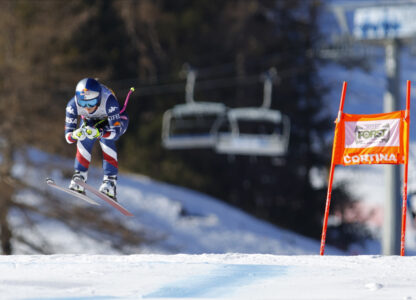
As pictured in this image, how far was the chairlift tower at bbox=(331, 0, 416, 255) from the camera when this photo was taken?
1138 inches

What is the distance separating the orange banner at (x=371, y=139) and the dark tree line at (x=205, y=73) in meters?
18.4

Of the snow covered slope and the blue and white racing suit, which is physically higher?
the blue and white racing suit

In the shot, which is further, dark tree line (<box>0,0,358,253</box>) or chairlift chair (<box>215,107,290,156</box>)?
dark tree line (<box>0,0,358,253</box>)

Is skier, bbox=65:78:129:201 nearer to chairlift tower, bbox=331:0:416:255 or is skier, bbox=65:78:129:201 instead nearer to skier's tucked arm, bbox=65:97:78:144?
skier's tucked arm, bbox=65:97:78:144

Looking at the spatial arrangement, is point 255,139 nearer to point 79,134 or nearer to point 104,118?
point 104,118

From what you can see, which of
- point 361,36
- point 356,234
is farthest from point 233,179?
point 361,36

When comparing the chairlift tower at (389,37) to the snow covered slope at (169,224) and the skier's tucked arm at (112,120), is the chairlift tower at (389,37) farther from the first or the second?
the skier's tucked arm at (112,120)

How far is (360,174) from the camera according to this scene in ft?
210

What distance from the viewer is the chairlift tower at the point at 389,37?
28.9 meters

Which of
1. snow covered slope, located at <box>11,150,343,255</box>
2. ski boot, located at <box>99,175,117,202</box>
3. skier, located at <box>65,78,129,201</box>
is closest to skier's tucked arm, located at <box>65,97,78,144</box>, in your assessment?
skier, located at <box>65,78,129,201</box>

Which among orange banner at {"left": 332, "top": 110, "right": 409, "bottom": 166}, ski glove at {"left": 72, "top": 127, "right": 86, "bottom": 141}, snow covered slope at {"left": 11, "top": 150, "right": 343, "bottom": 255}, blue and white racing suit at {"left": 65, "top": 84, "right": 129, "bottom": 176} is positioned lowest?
snow covered slope at {"left": 11, "top": 150, "right": 343, "bottom": 255}

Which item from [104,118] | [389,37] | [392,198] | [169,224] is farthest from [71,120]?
[389,37]

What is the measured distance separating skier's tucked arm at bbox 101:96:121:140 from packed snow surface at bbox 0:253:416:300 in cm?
166

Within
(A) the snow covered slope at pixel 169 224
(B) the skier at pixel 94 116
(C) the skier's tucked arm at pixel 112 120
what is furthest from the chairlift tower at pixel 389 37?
(C) the skier's tucked arm at pixel 112 120
